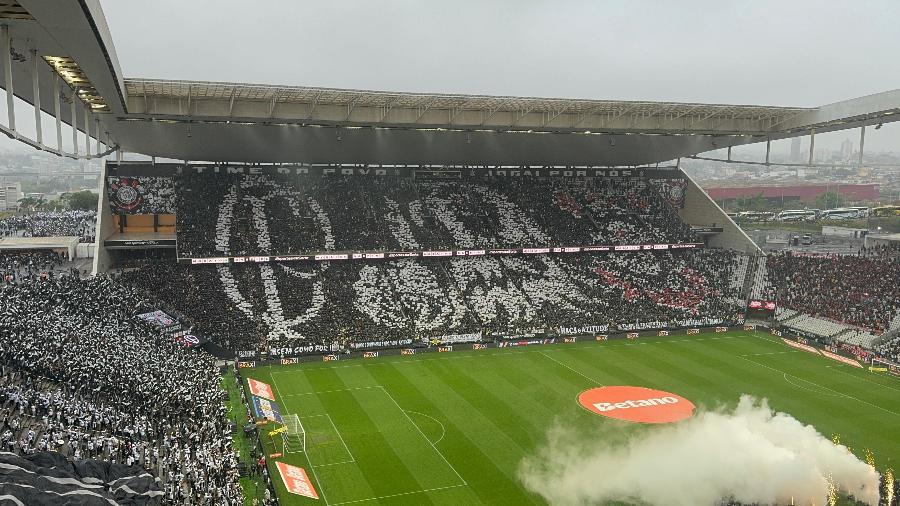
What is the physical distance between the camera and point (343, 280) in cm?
4966

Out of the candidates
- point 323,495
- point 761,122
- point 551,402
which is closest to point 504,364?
point 551,402

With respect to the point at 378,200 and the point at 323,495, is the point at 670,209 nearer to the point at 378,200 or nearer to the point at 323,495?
the point at 378,200

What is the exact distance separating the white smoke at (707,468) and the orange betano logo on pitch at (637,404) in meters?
3.41

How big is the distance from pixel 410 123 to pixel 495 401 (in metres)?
21.4

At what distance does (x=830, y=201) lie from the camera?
106625 mm

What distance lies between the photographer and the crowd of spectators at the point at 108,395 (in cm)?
2119

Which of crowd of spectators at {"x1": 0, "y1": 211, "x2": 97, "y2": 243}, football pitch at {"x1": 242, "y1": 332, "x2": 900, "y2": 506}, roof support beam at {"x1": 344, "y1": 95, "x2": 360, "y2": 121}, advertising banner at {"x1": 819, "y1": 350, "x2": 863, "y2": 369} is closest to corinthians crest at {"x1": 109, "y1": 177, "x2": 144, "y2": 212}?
crowd of spectators at {"x1": 0, "y1": 211, "x2": 97, "y2": 243}

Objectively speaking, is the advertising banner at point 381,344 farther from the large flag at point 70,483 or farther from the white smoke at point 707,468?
the large flag at point 70,483

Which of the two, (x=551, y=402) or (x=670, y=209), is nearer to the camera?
(x=551, y=402)

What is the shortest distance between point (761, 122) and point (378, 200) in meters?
31.9

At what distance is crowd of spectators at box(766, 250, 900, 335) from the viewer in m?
48.2

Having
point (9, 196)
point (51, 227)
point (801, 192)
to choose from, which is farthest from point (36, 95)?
point (801, 192)

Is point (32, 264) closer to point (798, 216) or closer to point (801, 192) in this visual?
point (798, 216)

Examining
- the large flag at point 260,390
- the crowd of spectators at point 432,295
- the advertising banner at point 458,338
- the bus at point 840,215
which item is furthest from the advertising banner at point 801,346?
the bus at point 840,215
